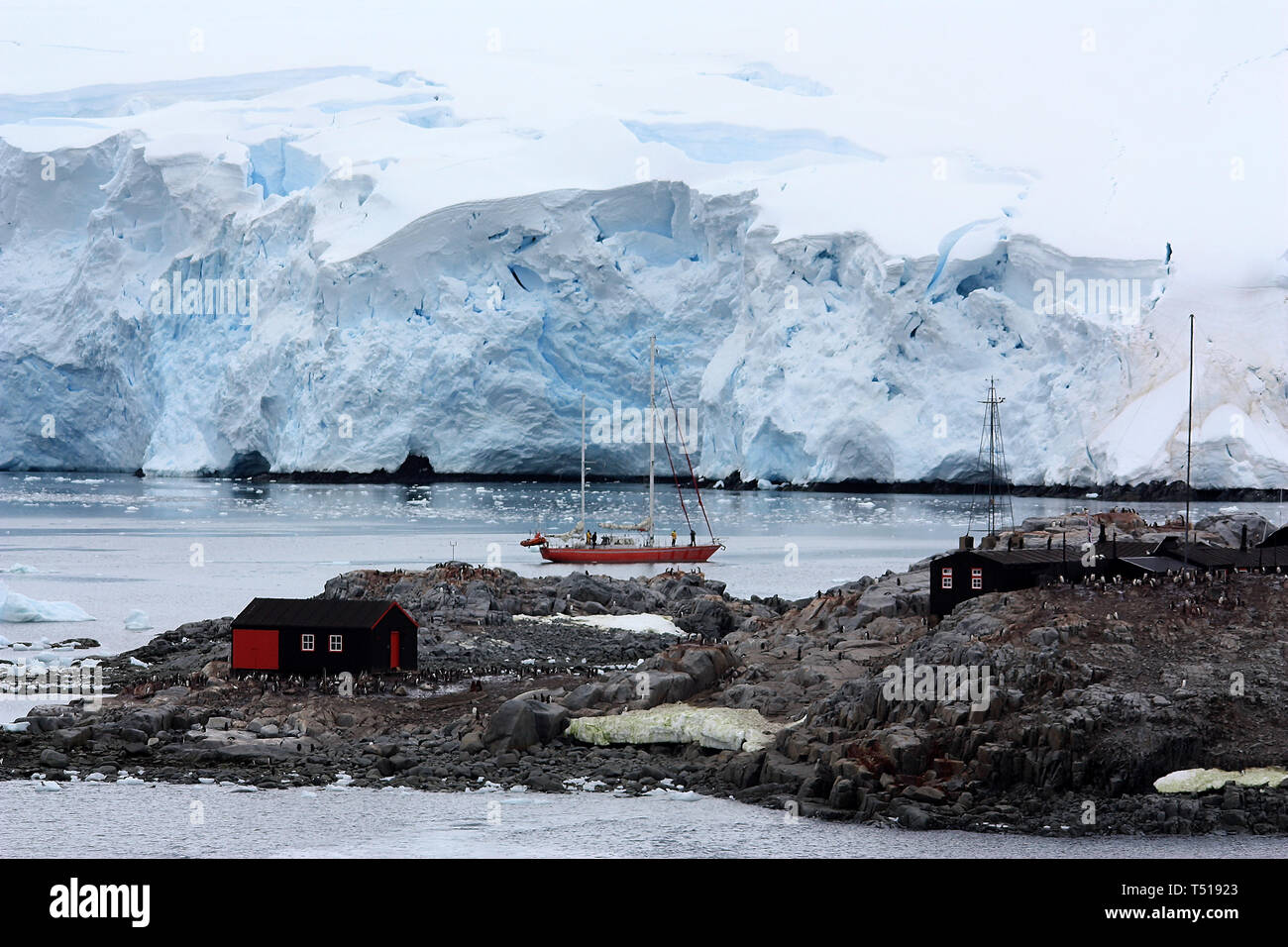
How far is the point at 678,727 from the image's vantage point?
15.5m

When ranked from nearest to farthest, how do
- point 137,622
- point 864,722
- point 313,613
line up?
1. point 864,722
2. point 313,613
3. point 137,622

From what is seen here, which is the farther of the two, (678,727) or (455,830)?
(678,727)

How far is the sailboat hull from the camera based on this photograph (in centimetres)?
3997

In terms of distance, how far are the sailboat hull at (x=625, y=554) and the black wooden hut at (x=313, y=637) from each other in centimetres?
2102

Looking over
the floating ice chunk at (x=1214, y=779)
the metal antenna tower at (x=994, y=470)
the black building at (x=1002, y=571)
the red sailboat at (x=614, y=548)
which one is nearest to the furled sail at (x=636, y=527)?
the red sailboat at (x=614, y=548)

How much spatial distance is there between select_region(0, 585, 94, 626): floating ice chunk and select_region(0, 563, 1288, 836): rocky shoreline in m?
7.76

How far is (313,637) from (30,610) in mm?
10861

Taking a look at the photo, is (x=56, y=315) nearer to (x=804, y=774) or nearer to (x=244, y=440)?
(x=244, y=440)

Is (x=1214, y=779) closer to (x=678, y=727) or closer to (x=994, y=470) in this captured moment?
(x=678, y=727)

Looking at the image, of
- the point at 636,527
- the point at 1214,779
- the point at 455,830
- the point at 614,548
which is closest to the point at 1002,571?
the point at 1214,779

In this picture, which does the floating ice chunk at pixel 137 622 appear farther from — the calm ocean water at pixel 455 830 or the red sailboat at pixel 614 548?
the red sailboat at pixel 614 548

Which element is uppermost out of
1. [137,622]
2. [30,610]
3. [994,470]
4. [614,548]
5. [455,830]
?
[994,470]

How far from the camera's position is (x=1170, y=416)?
5206 centimetres
